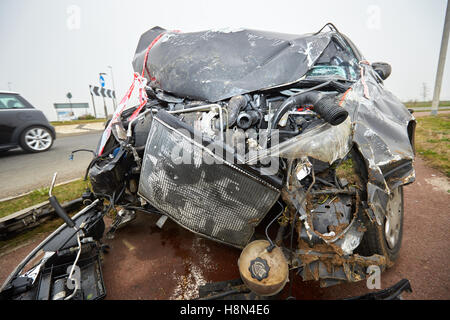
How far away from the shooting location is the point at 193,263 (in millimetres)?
1897

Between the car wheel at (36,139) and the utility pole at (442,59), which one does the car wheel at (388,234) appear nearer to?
the car wheel at (36,139)

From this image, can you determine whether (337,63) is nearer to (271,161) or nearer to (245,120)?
(245,120)

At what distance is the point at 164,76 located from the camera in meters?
2.12

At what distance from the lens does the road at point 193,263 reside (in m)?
1.62

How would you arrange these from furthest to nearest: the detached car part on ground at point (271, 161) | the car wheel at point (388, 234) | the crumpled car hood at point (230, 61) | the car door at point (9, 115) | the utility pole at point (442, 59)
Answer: the utility pole at point (442, 59), the car door at point (9, 115), the crumpled car hood at point (230, 61), the car wheel at point (388, 234), the detached car part on ground at point (271, 161)

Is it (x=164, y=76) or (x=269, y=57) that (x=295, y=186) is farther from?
(x=164, y=76)

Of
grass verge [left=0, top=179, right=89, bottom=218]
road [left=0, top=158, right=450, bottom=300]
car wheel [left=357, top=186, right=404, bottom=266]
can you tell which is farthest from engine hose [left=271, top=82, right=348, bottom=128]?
grass verge [left=0, top=179, right=89, bottom=218]

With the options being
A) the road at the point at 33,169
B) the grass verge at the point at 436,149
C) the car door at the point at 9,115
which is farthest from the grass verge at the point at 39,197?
the grass verge at the point at 436,149

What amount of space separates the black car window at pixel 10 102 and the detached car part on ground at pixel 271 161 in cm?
515

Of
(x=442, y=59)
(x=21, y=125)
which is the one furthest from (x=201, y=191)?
(x=442, y=59)

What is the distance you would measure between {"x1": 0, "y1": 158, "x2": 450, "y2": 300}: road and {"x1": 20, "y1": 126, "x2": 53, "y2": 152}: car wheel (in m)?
4.56
